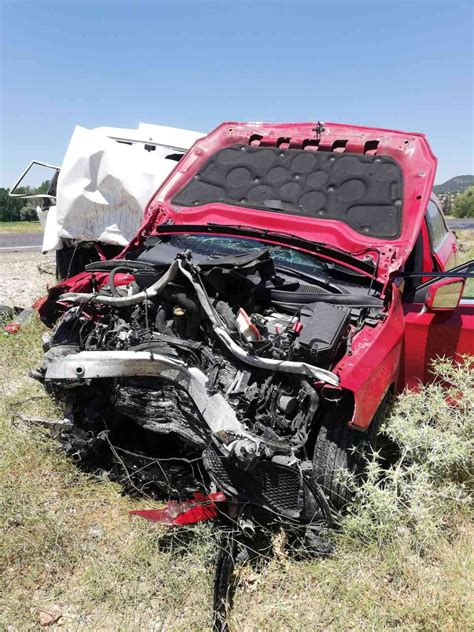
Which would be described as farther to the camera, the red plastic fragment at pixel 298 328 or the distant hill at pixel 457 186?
the distant hill at pixel 457 186

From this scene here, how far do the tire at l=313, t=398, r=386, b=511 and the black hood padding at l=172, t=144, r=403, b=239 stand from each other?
4.74 ft

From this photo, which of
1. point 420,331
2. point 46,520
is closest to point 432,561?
point 420,331

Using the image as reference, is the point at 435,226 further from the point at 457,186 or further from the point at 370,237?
the point at 457,186

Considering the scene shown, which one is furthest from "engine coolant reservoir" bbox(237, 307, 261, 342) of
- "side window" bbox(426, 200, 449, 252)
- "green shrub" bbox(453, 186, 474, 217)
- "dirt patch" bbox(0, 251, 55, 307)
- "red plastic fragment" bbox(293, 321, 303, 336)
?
"green shrub" bbox(453, 186, 474, 217)

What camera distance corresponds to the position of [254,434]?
2.36 meters

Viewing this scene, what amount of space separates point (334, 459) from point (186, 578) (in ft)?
2.96

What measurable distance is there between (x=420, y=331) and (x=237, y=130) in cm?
253

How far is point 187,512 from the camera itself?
2.43 metres

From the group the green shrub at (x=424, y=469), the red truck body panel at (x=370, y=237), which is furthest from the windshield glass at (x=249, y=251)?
the green shrub at (x=424, y=469)

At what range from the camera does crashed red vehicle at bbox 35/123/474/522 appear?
240 cm

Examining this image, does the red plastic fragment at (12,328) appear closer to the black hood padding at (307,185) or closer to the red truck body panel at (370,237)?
the red truck body panel at (370,237)

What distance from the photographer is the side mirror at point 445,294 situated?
114 inches

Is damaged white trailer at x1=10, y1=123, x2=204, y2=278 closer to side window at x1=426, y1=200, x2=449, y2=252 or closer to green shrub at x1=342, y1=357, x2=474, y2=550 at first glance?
side window at x1=426, y1=200, x2=449, y2=252

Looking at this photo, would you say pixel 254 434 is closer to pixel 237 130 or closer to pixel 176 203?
pixel 176 203
